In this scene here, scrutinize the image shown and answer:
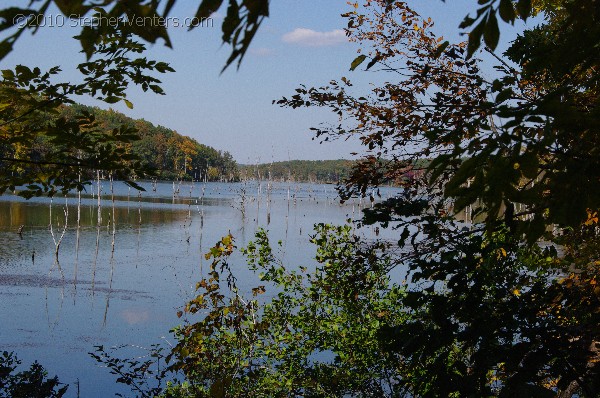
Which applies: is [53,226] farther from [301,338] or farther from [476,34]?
[476,34]

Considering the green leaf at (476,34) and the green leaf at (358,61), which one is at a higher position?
the green leaf at (358,61)

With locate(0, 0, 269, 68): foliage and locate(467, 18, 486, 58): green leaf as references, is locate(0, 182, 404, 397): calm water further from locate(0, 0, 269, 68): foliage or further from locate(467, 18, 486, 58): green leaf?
locate(0, 0, 269, 68): foliage

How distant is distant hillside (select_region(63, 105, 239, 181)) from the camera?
132125 millimetres

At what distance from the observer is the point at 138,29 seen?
4.09 ft

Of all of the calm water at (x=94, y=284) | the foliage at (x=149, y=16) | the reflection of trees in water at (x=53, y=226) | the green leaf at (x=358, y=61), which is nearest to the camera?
the foliage at (x=149, y=16)

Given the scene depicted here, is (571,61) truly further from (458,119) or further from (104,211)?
(104,211)

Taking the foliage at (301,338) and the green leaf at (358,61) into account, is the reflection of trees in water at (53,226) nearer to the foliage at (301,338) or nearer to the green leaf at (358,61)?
the foliage at (301,338)

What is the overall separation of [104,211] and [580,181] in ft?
167

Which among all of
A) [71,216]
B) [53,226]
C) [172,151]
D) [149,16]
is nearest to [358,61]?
[149,16]

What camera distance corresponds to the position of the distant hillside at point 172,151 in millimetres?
132125

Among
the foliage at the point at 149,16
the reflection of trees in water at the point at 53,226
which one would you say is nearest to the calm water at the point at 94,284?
the reflection of trees in water at the point at 53,226

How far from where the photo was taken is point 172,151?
455 ft

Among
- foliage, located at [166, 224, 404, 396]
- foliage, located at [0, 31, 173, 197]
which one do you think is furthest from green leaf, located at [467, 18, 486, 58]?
foliage, located at [166, 224, 404, 396]

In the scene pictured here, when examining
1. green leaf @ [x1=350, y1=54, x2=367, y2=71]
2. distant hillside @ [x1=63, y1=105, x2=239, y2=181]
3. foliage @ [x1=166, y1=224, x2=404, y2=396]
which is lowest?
foliage @ [x1=166, y1=224, x2=404, y2=396]
